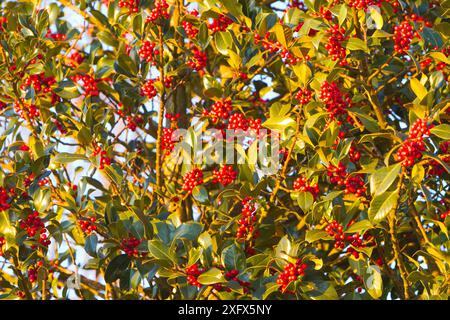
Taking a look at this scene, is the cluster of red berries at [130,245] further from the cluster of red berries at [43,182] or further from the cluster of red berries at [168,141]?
the cluster of red berries at [168,141]

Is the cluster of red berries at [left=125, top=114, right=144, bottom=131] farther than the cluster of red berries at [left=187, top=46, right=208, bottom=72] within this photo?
Yes

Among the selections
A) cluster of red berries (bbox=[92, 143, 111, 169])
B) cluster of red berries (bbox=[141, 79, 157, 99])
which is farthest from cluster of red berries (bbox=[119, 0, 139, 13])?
cluster of red berries (bbox=[92, 143, 111, 169])

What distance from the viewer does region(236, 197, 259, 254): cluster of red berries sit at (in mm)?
3461

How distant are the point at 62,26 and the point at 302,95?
1684 mm

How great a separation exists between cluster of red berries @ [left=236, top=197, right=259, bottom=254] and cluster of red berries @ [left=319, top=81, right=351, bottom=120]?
524mm

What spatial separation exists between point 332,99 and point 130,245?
1040 mm

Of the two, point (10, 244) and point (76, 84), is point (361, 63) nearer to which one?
point (76, 84)

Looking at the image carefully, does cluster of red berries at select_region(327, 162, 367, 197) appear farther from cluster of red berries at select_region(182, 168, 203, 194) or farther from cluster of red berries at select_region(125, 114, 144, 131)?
cluster of red berries at select_region(125, 114, 144, 131)

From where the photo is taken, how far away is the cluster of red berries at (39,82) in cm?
393

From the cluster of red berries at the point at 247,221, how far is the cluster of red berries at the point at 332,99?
52 centimetres

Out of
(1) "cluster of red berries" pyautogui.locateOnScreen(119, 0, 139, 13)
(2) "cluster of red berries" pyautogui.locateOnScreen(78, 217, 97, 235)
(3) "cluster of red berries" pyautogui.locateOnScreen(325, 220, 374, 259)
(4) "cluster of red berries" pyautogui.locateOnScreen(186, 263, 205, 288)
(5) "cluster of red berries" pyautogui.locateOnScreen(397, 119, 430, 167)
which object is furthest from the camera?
(1) "cluster of red berries" pyautogui.locateOnScreen(119, 0, 139, 13)

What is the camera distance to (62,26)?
441 centimetres

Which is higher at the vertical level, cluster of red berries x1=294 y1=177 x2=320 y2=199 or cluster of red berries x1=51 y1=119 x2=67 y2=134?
cluster of red berries x1=51 y1=119 x2=67 y2=134

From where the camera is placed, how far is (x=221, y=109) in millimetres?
3762
